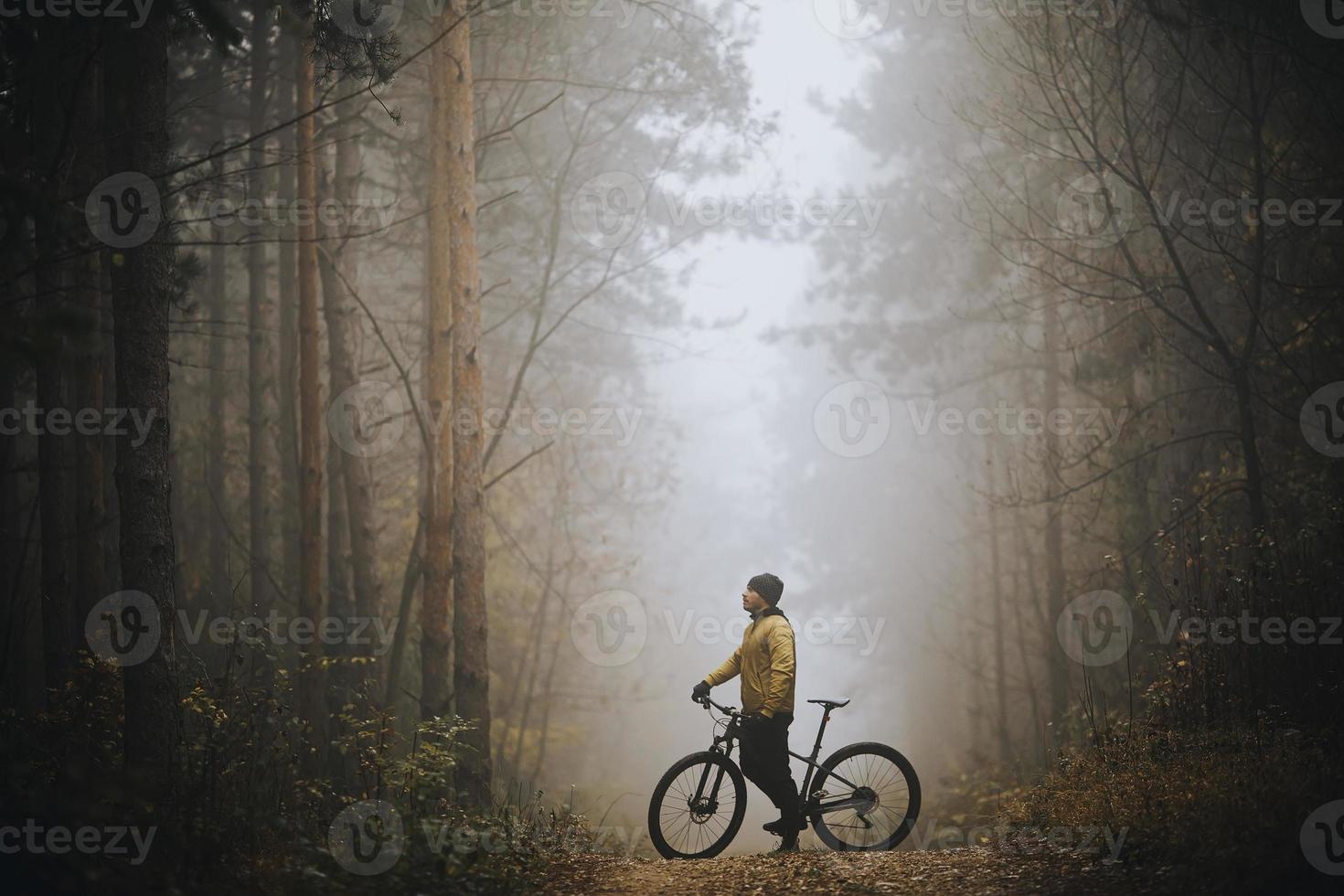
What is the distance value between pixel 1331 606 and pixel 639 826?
11948 millimetres

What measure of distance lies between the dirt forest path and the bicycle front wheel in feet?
0.78

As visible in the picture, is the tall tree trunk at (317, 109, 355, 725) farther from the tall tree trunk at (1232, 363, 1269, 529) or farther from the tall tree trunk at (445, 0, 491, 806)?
the tall tree trunk at (1232, 363, 1269, 529)

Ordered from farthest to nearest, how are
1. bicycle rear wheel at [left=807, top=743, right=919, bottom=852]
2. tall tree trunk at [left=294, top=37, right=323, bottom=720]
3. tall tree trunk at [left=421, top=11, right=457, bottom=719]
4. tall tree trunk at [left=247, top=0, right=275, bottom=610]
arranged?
tall tree trunk at [left=247, top=0, right=275, bottom=610] < tall tree trunk at [left=294, top=37, right=323, bottom=720] < tall tree trunk at [left=421, top=11, right=457, bottom=719] < bicycle rear wheel at [left=807, top=743, right=919, bottom=852]

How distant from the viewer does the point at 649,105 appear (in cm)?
Result: 1430

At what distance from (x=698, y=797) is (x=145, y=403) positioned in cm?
468

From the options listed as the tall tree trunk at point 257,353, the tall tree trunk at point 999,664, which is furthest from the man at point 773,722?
the tall tree trunk at point 999,664

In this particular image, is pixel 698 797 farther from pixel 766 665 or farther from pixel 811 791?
pixel 766 665

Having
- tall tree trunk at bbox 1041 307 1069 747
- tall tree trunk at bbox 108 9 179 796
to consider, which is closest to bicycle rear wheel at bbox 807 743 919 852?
tall tree trunk at bbox 108 9 179 796

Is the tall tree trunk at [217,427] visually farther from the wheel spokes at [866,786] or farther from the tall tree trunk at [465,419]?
the wheel spokes at [866,786]

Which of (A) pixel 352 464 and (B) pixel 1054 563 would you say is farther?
(B) pixel 1054 563

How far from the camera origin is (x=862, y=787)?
22.2 feet

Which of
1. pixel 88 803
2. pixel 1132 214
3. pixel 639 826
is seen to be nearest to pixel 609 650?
pixel 639 826

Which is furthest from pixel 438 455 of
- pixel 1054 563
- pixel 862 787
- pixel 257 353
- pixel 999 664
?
pixel 999 664

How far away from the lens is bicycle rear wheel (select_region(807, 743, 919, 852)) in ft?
22.1
